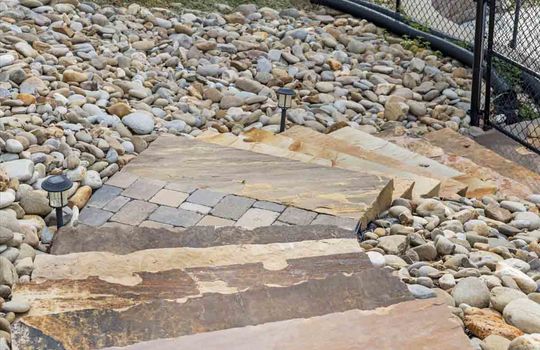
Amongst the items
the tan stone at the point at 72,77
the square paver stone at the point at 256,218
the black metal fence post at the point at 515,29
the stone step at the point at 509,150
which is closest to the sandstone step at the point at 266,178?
the square paver stone at the point at 256,218

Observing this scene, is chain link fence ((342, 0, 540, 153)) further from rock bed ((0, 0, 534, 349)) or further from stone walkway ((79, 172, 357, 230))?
stone walkway ((79, 172, 357, 230))

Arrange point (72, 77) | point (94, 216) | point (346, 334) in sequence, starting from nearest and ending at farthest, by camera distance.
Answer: point (346, 334) < point (94, 216) < point (72, 77)

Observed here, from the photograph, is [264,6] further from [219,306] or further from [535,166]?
[219,306]

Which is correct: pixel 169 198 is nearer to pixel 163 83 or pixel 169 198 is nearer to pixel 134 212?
pixel 134 212

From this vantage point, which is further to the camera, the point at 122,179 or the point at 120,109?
the point at 120,109

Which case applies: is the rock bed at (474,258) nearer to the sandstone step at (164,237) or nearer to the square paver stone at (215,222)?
the sandstone step at (164,237)

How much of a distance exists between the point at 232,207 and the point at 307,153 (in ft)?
2.96

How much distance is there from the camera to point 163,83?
5449mm

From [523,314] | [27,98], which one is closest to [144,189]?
[27,98]

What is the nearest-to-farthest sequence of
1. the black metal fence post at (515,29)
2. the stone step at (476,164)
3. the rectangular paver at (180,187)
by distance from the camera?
1. the rectangular paver at (180,187)
2. the stone step at (476,164)
3. the black metal fence post at (515,29)

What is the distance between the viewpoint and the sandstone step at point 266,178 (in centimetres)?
367

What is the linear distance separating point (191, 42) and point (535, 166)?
9.34 feet

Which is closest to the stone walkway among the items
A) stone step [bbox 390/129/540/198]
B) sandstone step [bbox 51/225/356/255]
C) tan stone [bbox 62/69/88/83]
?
sandstone step [bbox 51/225/356/255]

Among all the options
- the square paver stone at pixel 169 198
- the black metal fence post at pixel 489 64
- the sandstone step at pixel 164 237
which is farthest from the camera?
the black metal fence post at pixel 489 64
